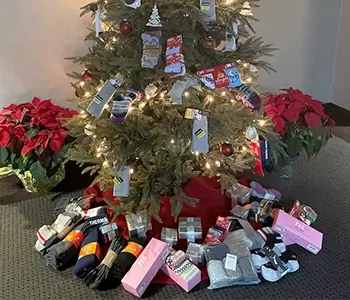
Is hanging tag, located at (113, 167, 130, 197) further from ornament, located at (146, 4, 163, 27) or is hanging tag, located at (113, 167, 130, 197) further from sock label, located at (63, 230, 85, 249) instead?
ornament, located at (146, 4, 163, 27)

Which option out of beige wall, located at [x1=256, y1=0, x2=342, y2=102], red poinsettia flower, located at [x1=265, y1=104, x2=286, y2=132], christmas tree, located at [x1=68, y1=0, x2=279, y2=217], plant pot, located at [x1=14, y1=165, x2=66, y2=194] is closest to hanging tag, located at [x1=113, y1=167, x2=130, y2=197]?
christmas tree, located at [x1=68, y1=0, x2=279, y2=217]

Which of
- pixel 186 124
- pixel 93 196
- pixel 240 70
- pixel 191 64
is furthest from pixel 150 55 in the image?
pixel 93 196

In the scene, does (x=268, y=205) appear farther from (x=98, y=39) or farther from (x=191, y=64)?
(x=98, y=39)

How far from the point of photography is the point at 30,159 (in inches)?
89.8

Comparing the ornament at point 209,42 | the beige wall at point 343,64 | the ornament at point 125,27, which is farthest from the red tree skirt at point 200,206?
the beige wall at point 343,64

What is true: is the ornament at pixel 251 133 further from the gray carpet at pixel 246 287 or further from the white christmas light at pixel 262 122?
the gray carpet at pixel 246 287

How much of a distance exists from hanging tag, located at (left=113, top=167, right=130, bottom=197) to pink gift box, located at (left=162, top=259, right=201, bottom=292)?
32cm

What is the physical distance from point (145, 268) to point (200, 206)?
45cm

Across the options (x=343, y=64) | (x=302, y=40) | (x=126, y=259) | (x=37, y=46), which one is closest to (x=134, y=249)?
(x=126, y=259)

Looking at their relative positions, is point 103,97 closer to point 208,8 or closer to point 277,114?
point 208,8

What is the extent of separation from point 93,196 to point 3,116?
58 centimetres

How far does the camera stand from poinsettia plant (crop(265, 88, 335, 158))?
2.38m

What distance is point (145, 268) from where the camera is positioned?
180 cm

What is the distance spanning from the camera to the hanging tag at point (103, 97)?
6.11 ft
